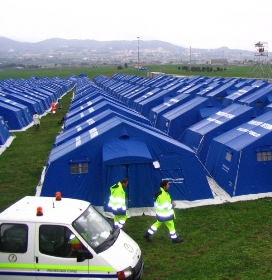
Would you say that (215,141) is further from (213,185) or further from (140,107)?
(140,107)

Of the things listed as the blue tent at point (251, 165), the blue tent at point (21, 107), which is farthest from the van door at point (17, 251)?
the blue tent at point (21, 107)

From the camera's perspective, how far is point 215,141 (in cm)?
1645

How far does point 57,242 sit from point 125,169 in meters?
5.43

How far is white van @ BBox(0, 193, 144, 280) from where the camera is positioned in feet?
23.7

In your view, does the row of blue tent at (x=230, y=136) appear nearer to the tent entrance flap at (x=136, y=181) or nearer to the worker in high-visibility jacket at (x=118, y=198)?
the tent entrance flap at (x=136, y=181)

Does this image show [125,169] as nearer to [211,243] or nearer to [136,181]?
[136,181]

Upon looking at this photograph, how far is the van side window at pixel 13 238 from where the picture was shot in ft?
24.2

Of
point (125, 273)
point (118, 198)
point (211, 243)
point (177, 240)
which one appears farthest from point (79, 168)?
point (125, 273)

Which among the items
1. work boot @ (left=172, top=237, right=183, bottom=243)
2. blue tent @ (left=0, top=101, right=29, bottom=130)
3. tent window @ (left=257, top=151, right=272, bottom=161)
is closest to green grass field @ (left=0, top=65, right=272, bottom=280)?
work boot @ (left=172, top=237, right=183, bottom=243)

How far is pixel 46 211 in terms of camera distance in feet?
25.6

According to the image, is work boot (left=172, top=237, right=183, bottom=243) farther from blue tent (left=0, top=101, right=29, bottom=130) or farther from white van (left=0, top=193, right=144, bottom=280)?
blue tent (left=0, top=101, right=29, bottom=130)

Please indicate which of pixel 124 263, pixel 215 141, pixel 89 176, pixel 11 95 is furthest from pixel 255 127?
pixel 11 95

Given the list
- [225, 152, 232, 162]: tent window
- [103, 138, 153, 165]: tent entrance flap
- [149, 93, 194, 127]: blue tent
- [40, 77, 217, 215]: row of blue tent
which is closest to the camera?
[103, 138, 153, 165]: tent entrance flap

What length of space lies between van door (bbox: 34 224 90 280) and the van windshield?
0.25 m
